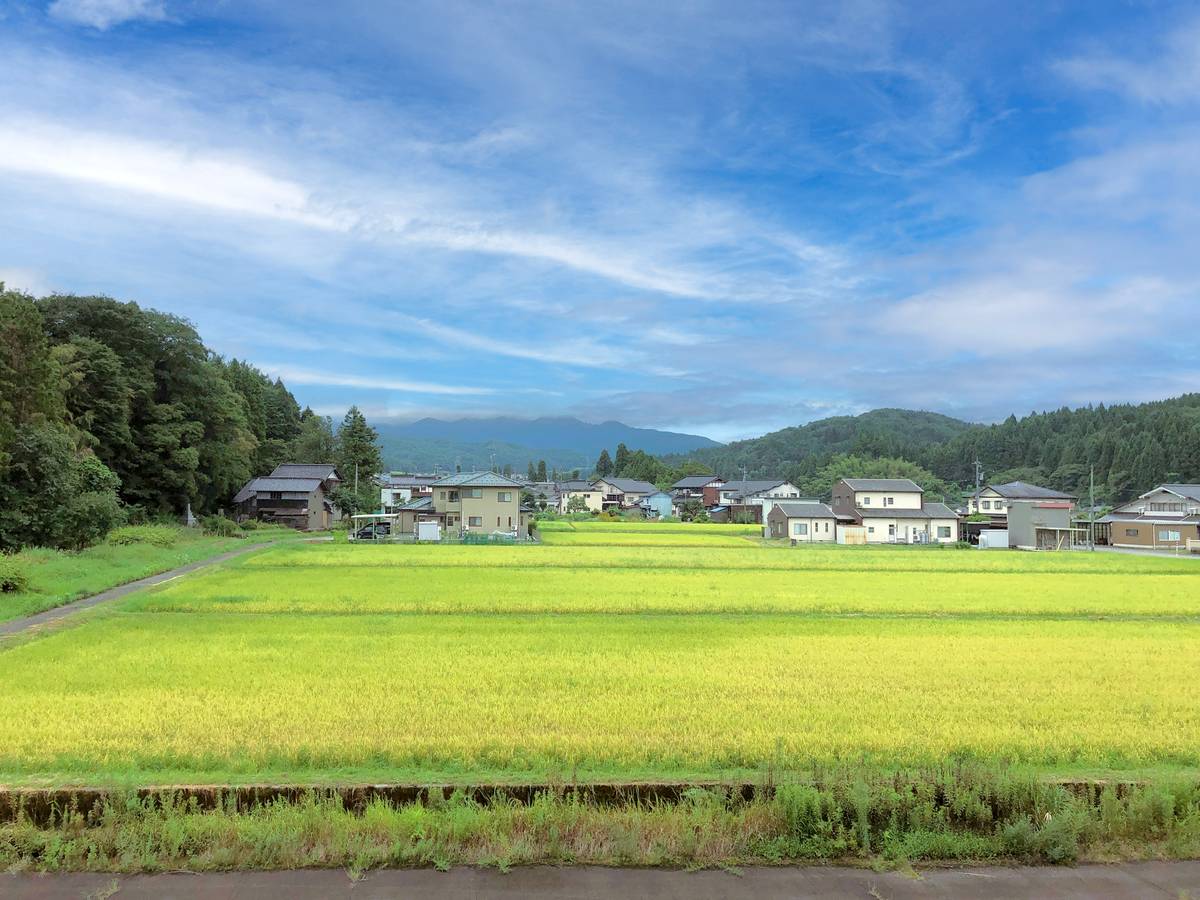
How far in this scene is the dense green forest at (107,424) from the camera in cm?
2784

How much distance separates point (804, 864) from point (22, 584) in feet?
68.8

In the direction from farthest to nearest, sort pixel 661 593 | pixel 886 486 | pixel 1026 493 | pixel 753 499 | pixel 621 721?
pixel 753 499, pixel 1026 493, pixel 886 486, pixel 661 593, pixel 621 721

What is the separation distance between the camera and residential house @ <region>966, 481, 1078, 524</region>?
6476 cm

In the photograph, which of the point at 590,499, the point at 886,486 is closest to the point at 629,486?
the point at 590,499

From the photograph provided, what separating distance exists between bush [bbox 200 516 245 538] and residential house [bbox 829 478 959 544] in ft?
143

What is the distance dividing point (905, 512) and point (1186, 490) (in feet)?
66.2

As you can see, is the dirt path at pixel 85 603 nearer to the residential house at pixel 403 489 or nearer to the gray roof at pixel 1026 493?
the residential house at pixel 403 489

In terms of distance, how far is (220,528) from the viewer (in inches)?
1977

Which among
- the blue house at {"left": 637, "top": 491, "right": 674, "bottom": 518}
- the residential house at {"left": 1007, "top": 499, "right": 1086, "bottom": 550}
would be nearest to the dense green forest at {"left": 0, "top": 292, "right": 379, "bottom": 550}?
the blue house at {"left": 637, "top": 491, "right": 674, "bottom": 518}

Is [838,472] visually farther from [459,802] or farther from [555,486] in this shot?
[459,802]

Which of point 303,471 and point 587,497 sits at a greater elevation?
point 303,471

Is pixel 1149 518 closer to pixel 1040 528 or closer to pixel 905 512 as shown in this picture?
pixel 1040 528

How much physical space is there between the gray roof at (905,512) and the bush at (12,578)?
51.3 metres

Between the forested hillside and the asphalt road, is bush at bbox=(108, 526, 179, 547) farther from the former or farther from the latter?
the forested hillside
